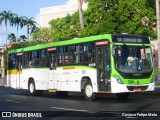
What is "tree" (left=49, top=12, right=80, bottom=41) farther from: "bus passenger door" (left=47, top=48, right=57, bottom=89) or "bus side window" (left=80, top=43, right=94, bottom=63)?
"bus side window" (left=80, top=43, right=94, bottom=63)

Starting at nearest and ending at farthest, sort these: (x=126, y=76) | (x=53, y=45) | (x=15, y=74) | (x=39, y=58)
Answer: (x=126, y=76) < (x=53, y=45) < (x=39, y=58) < (x=15, y=74)

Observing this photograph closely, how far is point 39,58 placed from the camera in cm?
2488

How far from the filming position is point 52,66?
76.2ft

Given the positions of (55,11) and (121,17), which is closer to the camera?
(121,17)

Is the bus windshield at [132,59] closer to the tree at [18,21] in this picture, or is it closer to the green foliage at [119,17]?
the green foliage at [119,17]

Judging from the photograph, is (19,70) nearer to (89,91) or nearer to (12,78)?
(12,78)

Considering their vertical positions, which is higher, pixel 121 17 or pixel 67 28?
pixel 121 17

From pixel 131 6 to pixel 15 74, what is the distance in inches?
803

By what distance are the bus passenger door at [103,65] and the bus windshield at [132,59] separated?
48 cm

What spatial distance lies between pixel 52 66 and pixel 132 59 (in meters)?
6.31

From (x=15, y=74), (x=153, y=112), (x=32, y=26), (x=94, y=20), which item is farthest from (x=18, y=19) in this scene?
(x=153, y=112)

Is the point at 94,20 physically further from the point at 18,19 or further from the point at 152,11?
the point at 18,19

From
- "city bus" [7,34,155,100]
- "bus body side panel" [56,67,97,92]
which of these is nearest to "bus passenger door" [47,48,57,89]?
"city bus" [7,34,155,100]

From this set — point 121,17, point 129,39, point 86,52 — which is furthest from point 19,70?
point 121,17
